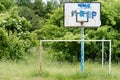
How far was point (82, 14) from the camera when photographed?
13.1 m

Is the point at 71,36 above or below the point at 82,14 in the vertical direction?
below

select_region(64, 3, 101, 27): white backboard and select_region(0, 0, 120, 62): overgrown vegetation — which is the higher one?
select_region(64, 3, 101, 27): white backboard

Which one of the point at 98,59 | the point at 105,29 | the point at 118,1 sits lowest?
the point at 98,59

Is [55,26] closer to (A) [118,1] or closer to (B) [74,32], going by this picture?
(B) [74,32]

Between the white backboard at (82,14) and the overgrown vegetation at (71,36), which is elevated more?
the white backboard at (82,14)

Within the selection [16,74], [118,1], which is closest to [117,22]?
[118,1]

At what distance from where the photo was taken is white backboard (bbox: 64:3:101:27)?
13.1 m

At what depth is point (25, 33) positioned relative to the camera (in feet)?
76.1

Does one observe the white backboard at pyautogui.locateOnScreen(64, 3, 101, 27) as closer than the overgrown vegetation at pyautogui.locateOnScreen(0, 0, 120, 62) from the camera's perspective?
Yes

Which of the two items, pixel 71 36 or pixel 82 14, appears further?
pixel 71 36

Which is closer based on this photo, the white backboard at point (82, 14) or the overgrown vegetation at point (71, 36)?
the white backboard at point (82, 14)

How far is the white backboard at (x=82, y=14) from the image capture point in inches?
516

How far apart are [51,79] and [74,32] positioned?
8.85 metres

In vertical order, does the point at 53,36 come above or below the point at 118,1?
below
